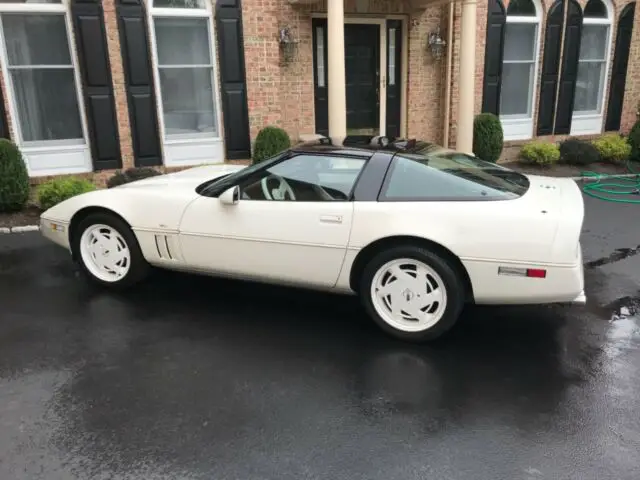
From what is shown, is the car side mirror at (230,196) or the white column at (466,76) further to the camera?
the white column at (466,76)

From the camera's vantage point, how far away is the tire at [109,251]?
4684mm

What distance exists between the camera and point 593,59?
11508 mm

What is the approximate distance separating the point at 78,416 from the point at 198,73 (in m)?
7.07

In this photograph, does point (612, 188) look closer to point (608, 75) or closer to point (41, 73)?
point (608, 75)

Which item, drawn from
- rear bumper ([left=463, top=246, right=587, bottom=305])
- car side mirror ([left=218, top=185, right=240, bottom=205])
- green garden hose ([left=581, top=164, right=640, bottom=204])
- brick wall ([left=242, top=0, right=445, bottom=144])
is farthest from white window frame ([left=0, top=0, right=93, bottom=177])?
green garden hose ([left=581, top=164, right=640, bottom=204])

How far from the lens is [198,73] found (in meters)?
9.03

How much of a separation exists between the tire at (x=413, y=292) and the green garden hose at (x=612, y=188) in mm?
5874

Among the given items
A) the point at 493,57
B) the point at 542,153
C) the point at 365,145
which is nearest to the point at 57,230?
the point at 365,145

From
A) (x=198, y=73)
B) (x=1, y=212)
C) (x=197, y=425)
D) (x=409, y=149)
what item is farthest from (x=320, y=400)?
(x=198, y=73)

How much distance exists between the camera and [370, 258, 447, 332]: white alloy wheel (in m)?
3.75

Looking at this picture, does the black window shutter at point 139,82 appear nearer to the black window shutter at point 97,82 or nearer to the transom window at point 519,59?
the black window shutter at point 97,82

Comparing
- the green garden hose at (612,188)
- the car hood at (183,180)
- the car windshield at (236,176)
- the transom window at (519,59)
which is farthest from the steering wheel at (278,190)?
the transom window at (519,59)

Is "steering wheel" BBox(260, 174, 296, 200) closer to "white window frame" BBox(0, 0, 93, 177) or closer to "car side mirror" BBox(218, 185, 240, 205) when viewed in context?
"car side mirror" BBox(218, 185, 240, 205)

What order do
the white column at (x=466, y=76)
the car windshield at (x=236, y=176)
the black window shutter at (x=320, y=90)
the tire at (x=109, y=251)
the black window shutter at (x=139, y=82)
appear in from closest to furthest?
the car windshield at (x=236, y=176)
the tire at (x=109, y=251)
the black window shutter at (x=139, y=82)
the white column at (x=466, y=76)
the black window shutter at (x=320, y=90)
